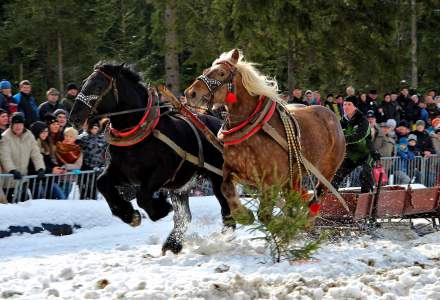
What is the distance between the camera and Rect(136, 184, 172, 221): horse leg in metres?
8.41

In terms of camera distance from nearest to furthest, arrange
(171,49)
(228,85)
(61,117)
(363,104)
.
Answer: (228,85) → (61,117) → (363,104) → (171,49)

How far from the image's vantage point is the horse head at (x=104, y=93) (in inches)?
327

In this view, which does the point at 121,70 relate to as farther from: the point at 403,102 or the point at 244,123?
the point at 403,102

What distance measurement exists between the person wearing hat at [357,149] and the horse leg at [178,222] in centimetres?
231

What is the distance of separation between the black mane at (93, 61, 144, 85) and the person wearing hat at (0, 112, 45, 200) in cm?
242

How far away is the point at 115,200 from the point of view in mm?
8461

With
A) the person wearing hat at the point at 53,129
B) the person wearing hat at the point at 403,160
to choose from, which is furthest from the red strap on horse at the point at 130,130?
the person wearing hat at the point at 403,160

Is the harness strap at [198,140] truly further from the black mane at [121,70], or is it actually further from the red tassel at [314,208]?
the red tassel at [314,208]

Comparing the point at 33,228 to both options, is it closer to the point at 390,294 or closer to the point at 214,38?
the point at 390,294

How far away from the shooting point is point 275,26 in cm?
1816

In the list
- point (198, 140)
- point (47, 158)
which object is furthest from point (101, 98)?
point (47, 158)

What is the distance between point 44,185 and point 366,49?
11.3 m

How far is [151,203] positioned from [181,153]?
0.71 m

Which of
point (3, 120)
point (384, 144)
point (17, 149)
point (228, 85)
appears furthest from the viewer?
point (384, 144)
